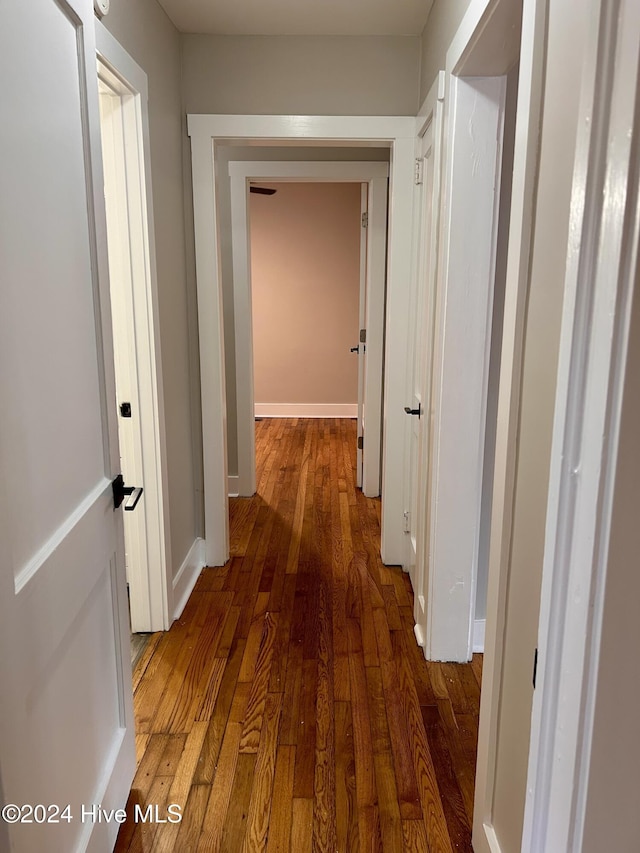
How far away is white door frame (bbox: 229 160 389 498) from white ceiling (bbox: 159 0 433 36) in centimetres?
113

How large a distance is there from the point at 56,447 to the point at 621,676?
1002 mm

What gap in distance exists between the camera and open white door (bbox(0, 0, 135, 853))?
0.99m

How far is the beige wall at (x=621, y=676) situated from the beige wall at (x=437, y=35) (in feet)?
5.30

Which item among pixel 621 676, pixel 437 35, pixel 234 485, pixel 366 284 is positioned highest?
pixel 437 35

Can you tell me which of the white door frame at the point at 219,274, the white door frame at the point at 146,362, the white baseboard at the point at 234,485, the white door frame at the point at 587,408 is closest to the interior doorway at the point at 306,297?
the white baseboard at the point at 234,485

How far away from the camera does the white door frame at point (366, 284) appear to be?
11.9 ft

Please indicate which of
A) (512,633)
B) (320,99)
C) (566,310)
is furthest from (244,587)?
(566,310)

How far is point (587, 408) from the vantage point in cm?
62

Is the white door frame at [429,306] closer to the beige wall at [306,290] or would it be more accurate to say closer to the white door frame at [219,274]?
the white door frame at [219,274]

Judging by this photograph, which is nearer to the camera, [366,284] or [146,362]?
[146,362]

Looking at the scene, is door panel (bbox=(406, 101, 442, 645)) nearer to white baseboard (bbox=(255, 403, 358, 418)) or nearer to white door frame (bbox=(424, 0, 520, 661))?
white door frame (bbox=(424, 0, 520, 661))

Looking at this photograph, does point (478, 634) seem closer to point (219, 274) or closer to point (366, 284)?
point (219, 274)

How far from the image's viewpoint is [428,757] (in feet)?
6.08

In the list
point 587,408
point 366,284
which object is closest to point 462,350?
point 587,408
